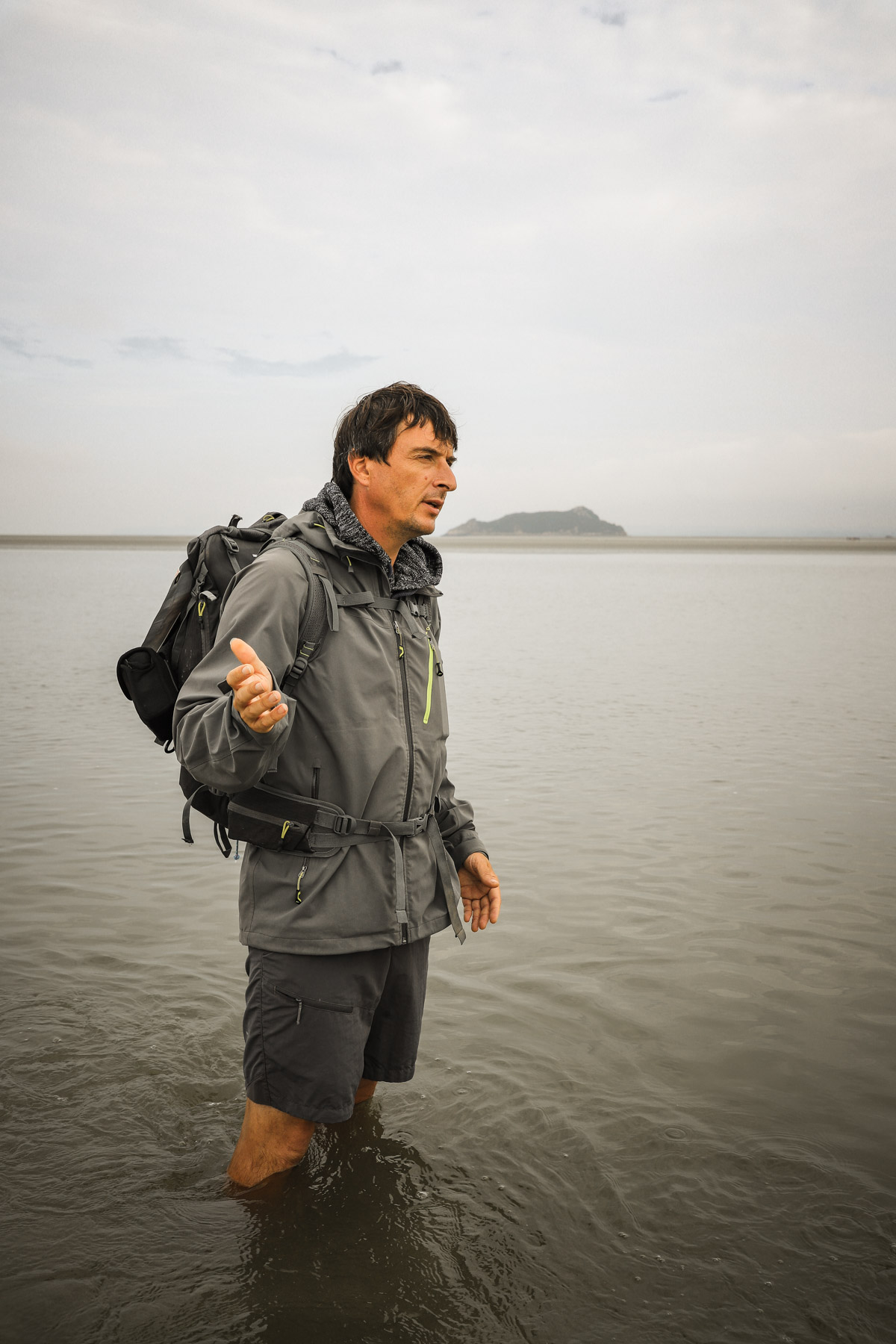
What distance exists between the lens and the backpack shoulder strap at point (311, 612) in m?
2.91

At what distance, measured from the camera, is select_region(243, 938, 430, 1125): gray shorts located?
299 centimetres

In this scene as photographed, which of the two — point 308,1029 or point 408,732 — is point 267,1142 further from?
point 408,732

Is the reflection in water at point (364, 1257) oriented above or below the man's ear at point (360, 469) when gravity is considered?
below

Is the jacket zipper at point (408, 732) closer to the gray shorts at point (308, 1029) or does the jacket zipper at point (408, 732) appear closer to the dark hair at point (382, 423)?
the gray shorts at point (308, 1029)

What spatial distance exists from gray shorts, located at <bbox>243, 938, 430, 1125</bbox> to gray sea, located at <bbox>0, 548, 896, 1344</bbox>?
721mm

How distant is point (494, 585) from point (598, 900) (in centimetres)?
4806

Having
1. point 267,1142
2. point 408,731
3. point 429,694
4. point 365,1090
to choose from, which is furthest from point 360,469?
point 365,1090

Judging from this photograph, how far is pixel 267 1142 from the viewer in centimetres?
326

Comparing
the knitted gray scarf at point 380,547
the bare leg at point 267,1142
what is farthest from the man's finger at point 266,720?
the bare leg at point 267,1142

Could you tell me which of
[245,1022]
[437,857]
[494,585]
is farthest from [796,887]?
[494,585]

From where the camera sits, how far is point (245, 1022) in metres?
3.08

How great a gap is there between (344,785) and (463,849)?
724mm

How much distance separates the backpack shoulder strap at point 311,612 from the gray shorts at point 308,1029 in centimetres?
89

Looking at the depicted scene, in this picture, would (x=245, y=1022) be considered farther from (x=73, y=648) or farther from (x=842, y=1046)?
(x=73, y=648)
